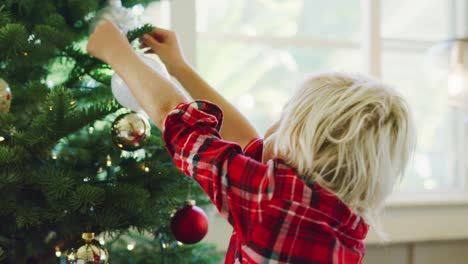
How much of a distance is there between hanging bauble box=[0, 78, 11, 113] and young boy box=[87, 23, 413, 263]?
251 mm

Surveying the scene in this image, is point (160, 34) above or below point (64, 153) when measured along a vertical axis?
above

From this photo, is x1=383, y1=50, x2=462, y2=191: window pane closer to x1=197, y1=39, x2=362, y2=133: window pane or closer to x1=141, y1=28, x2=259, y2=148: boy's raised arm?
x1=197, y1=39, x2=362, y2=133: window pane

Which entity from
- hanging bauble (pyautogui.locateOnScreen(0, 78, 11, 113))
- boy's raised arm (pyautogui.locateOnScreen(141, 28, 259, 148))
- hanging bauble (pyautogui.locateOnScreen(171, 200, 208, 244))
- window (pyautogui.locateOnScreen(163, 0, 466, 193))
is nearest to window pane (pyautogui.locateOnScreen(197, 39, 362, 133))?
window (pyautogui.locateOnScreen(163, 0, 466, 193))

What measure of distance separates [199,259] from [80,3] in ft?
1.82

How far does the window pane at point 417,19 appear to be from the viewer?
2.55 m

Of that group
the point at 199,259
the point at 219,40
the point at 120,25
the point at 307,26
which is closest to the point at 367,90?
the point at 120,25

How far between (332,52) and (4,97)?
65.6 inches

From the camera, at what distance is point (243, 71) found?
7.54 feet

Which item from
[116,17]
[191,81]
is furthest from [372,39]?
[116,17]

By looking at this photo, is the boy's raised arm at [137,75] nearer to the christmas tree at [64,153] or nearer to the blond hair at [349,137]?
the christmas tree at [64,153]

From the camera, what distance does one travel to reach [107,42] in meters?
1.00

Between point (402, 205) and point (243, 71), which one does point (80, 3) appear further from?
point (402, 205)

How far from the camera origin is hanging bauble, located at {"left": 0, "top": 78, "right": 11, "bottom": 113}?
0.95 metres

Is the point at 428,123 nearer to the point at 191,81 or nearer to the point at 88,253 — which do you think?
the point at 191,81
